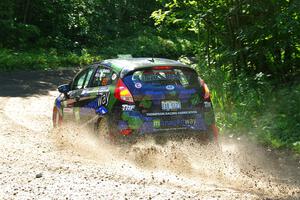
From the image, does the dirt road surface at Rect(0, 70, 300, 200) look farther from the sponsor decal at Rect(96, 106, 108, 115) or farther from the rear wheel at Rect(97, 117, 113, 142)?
the sponsor decal at Rect(96, 106, 108, 115)

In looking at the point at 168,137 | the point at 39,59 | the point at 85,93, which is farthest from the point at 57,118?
the point at 39,59

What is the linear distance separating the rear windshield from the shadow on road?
10143 mm

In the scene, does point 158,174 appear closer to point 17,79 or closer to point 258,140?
point 258,140

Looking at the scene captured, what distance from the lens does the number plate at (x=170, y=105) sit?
8.55 meters

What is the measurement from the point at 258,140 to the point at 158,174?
3.06m

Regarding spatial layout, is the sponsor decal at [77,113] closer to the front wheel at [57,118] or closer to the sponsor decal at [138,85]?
the front wheel at [57,118]

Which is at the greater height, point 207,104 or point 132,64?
point 132,64

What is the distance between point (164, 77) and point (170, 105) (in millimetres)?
507

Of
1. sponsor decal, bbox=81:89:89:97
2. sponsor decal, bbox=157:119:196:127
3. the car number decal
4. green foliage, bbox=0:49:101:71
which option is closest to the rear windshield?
the car number decal

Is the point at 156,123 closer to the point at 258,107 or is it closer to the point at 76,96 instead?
the point at 76,96

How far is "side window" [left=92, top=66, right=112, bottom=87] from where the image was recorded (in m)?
9.12

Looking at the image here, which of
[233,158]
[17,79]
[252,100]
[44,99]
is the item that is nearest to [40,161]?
[233,158]

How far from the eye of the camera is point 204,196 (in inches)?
250

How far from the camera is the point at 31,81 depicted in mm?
21453
